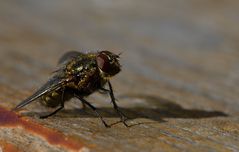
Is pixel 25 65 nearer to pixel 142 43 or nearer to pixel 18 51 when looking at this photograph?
pixel 18 51

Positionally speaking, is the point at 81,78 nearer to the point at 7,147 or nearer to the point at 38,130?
the point at 38,130

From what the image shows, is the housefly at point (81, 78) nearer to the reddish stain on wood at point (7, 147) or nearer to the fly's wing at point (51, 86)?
the fly's wing at point (51, 86)

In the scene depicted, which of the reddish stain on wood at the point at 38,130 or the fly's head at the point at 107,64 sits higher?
the fly's head at the point at 107,64

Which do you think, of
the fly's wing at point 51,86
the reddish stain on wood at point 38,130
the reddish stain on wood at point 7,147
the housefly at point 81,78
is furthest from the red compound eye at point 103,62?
the reddish stain on wood at point 7,147

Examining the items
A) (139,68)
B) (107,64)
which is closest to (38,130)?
(107,64)

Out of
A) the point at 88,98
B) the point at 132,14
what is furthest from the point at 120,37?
the point at 88,98

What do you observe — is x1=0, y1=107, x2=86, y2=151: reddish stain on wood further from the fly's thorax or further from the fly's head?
the fly's head

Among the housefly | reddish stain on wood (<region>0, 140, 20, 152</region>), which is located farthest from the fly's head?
reddish stain on wood (<region>0, 140, 20, 152</region>)
